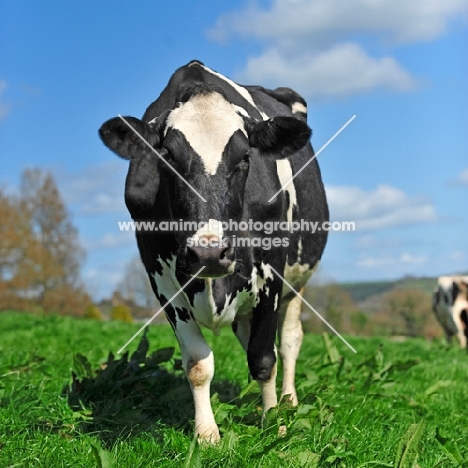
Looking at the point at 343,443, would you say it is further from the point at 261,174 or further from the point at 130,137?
the point at 130,137

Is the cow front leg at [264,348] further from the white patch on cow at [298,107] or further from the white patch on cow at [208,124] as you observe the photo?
the white patch on cow at [298,107]

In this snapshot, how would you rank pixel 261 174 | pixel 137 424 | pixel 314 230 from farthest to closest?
pixel 314 230, pixel 261 174, pixel 137 424

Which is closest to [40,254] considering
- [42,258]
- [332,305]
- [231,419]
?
[42,258]

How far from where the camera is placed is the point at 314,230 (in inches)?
239

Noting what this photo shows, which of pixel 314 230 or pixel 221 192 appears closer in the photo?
pixel 221 192

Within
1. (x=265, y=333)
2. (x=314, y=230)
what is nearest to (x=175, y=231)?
(x=265, y=333)

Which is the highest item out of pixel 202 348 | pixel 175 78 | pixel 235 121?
pixel 175 78

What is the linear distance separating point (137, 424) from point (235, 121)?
1974mm

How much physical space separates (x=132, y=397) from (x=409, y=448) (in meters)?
2.09

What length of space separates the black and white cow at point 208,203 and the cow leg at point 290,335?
66cm

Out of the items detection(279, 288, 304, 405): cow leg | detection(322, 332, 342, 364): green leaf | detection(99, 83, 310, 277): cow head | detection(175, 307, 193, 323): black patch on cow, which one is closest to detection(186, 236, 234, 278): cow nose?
detection(99, 83, 310, 277): cow head

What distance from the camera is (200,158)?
391 cm

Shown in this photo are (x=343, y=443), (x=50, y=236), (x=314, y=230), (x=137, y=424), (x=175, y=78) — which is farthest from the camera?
(x=50, y=236)

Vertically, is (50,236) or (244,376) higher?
(50,236)
